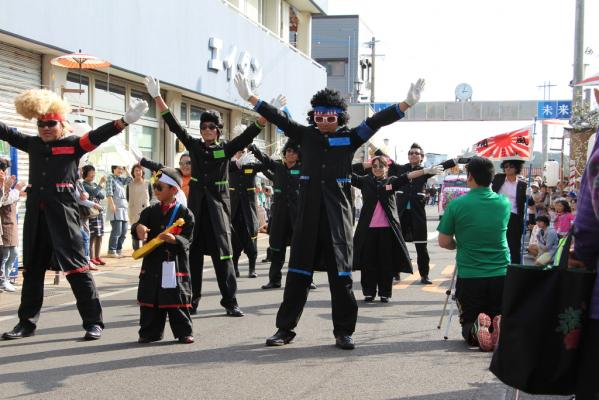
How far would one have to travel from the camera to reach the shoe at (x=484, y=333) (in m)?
6.46

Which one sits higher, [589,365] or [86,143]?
[86,143]

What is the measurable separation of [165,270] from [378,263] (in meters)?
3.43

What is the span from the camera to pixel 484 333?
21.2 ft

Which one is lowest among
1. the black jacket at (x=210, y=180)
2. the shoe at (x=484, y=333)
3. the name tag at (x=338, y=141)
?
the shoe at (x=484, y=333)

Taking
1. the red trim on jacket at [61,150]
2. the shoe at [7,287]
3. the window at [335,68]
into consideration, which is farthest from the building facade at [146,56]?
the window at [335,68]

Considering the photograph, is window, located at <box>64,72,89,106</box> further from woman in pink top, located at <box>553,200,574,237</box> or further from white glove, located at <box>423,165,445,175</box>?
woman in pink top, located at <box>553,200,574,237</box>

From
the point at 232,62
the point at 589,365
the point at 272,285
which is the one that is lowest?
the point at 272,285

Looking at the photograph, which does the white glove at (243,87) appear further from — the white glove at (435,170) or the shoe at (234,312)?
the white glove at (435,170)

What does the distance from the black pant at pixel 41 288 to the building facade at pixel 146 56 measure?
5.65m

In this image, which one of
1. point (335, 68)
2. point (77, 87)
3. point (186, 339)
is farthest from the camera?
point (335, 68)

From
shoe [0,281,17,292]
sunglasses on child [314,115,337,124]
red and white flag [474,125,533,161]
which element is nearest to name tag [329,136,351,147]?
sunglasses on child [314,115,337,124]

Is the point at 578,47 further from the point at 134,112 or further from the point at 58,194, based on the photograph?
the point at 58,194

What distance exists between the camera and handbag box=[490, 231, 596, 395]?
111 inches

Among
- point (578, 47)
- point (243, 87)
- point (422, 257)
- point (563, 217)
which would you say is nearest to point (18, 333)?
point (243, 87)
